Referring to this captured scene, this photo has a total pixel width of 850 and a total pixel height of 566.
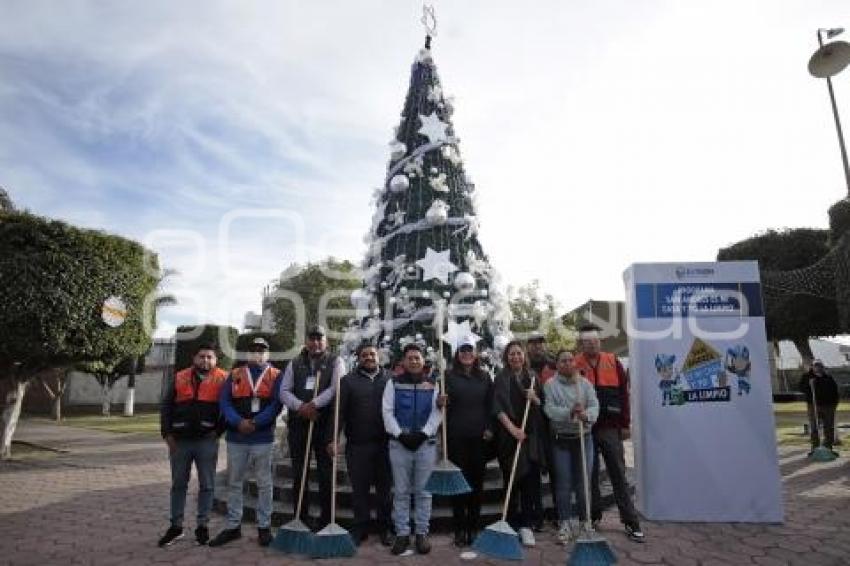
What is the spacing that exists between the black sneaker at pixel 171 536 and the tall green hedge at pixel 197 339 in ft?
49.3

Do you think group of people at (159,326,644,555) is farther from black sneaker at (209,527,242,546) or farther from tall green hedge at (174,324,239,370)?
tall green hedge at (174,324,239,370)

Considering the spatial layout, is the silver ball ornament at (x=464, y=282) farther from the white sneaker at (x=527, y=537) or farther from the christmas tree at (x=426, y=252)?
the white sneaker at (x=527, y=537)

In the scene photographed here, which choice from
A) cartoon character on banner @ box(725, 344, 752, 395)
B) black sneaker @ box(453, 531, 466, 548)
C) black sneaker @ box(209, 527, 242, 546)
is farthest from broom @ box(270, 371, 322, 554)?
cartoon character on banner @ box(725, 344, 752, 395)

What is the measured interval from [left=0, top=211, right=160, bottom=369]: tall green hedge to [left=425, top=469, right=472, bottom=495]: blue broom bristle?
30.6 feet

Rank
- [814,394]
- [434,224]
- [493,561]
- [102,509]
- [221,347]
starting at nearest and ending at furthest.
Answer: [493,561] → [102,509] → [434,224] → [814,394] → [221,347]

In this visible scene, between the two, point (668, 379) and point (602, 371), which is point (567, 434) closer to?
point (602, 371)

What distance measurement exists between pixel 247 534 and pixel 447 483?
2.08m

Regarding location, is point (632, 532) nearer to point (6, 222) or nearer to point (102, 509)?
point (102, 509)

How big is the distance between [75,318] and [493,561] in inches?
394

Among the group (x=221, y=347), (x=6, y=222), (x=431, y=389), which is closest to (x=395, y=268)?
(x=431, y=389)

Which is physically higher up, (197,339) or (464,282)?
(197,339)

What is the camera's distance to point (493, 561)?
14.5 ft

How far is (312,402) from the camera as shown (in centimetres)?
492

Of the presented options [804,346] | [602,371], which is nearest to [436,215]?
[602,371]
